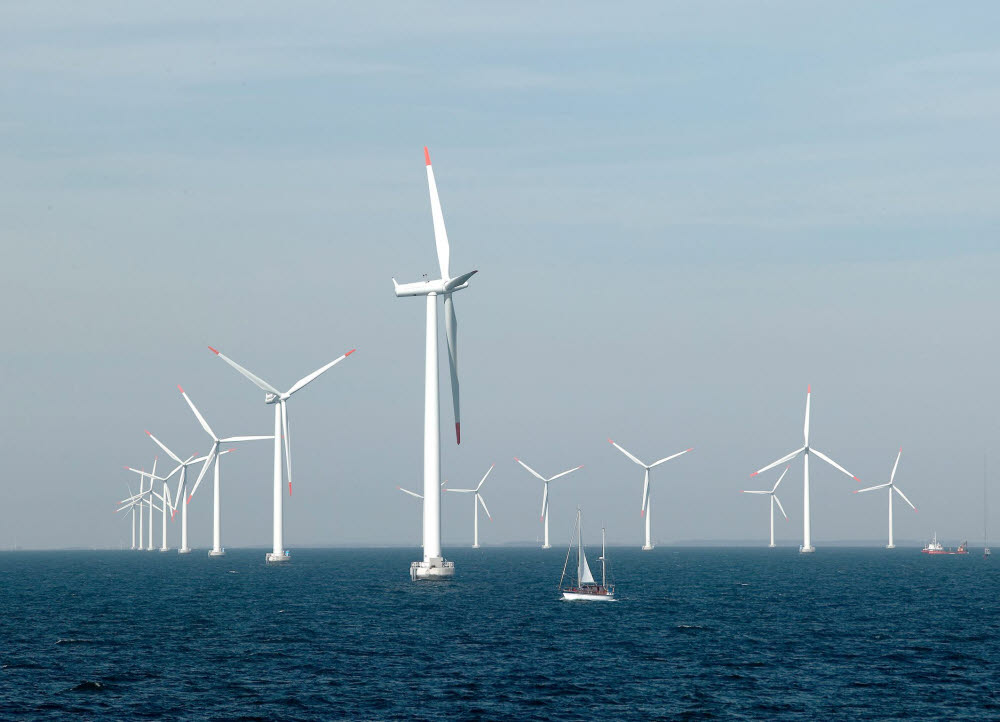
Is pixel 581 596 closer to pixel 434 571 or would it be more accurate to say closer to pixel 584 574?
pixel 584 574

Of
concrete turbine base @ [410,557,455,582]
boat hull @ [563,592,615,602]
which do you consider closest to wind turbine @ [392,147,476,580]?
concrete turbine base @ [410,557,455,582]

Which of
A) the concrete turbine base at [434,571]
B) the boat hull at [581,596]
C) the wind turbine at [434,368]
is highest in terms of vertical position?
the wind turbine at [434,368]

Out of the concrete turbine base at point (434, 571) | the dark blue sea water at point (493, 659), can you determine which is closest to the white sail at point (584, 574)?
the dark blue sea water at point (493, 659)

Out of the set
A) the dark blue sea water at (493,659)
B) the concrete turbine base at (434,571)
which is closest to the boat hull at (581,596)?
the dark blue sea water at (493,659)

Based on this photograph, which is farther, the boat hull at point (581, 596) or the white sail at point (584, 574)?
the white sail at point (584, 574)

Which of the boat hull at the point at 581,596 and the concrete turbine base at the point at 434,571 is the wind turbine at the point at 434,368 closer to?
the concrete turbine base at the point at 434,571

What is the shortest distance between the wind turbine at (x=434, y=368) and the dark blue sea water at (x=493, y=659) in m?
10.7

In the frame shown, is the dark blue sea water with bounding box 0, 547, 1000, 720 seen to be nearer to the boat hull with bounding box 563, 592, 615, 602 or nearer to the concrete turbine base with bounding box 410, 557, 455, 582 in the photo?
the boat hull with bounding box 563, 592, 615, 602

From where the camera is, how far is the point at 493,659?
8275 cm

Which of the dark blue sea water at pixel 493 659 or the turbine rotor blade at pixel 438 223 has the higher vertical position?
the turbine rotor blade at pixel 438 223

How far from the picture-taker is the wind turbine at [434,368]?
14588cm

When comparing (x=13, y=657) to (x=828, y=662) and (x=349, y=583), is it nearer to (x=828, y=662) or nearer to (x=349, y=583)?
(x=828, y=662)

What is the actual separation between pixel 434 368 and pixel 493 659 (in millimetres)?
68606

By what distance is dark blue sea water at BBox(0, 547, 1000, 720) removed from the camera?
6431 centimetres
